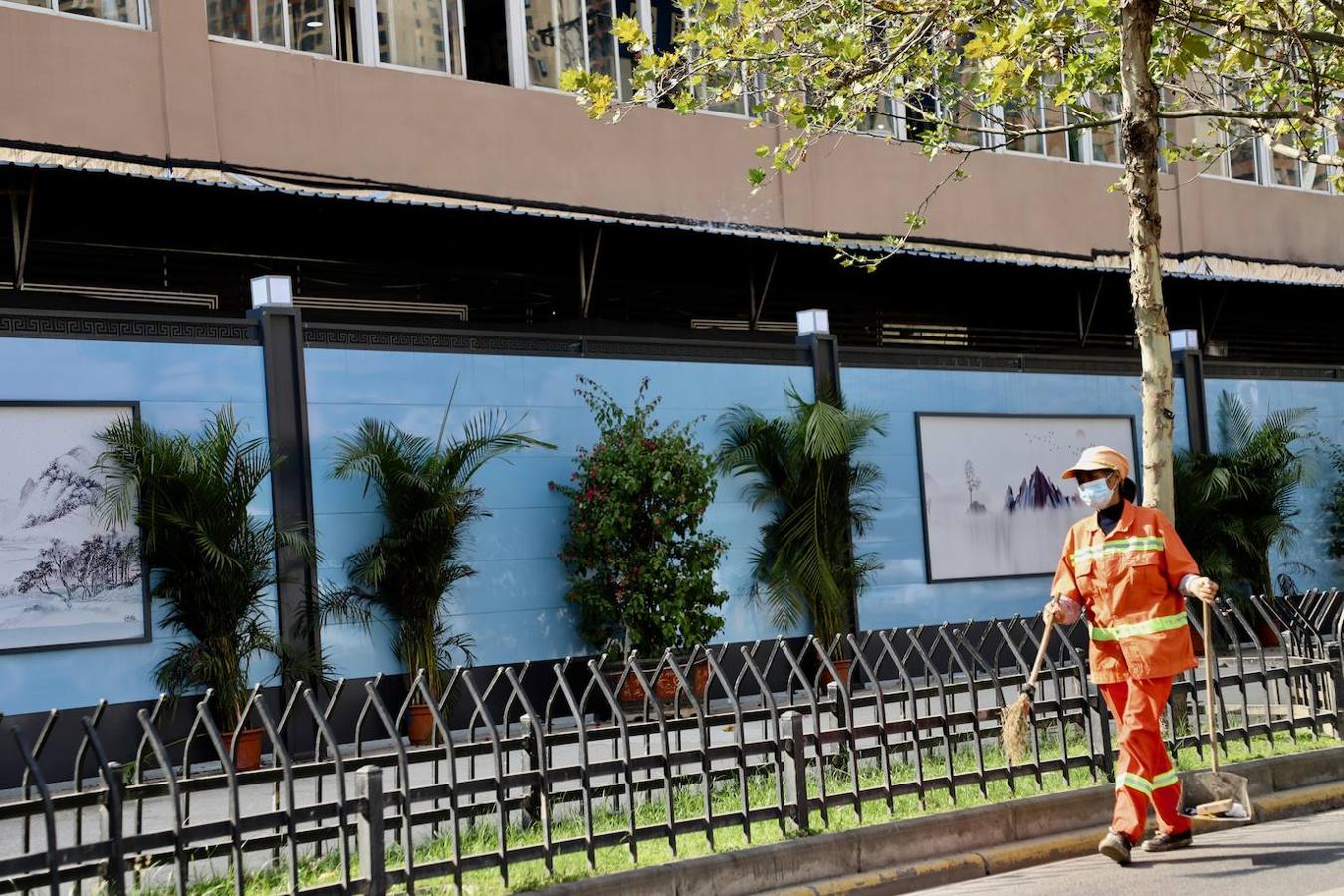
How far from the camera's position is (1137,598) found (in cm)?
775

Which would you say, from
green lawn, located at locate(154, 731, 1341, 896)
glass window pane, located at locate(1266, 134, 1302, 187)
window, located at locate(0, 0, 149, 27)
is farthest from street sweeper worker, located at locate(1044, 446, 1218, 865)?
glass window pane, located at locate(1266, 134, 1302, 187)

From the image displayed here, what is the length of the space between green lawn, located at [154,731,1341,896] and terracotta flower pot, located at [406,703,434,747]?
498 cm

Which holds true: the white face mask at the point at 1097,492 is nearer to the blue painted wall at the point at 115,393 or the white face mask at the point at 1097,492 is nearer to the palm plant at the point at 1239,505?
the blue painted wall at the point at 115,393

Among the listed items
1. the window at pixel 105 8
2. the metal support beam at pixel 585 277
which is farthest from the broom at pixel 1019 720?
the window at pixel 105 8

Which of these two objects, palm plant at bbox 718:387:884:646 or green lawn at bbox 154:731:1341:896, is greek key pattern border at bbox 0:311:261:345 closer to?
palm plant at bbox 718:387:884:646

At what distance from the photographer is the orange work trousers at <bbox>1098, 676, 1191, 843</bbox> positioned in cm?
754

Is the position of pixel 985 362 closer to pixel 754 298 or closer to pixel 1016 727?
pixel 754 298

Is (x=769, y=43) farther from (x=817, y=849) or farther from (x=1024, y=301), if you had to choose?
(x=1024, y=301)

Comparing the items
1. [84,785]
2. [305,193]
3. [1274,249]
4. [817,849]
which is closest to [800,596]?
[305,193]

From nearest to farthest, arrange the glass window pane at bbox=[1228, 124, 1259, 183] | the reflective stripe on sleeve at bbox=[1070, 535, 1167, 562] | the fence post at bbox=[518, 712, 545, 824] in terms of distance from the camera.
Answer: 1. the fence post at bbox=[518, 712, 545, 824]
2. the reflective stripe on sleeve at bbox=[1070, 535, 1167, 562]
3. the glass window pane at bbox=[1228, 124, 1259, 183]

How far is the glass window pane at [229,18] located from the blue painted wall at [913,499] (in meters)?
7.53

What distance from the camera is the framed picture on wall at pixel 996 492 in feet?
60.4

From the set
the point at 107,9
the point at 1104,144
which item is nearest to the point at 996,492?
the point at 1104,144

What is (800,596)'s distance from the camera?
1684 centimetres
